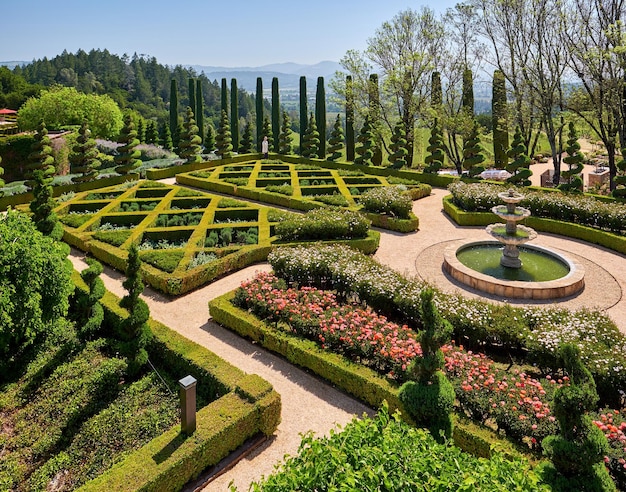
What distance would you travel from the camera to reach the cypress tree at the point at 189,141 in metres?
27.0

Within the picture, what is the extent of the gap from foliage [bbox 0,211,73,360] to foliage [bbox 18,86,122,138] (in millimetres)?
34061

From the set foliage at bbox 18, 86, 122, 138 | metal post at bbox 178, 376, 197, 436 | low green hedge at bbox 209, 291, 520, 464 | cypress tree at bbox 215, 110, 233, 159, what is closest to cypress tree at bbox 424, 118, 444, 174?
cypress tree at bbox 215, 110, 233, 159

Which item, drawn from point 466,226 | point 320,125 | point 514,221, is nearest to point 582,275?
point 514,221

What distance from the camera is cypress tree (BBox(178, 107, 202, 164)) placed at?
1064 inches

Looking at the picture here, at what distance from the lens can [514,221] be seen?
1199 centimetres

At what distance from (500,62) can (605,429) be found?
2516 centimetres

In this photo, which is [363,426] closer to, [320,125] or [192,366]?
[192,366]

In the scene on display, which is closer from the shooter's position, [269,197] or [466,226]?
[466,226]

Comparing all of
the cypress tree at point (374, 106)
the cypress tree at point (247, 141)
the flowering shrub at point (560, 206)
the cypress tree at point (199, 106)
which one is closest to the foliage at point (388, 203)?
the flowering shrub at point (560, 206)

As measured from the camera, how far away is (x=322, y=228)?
44.2 feet

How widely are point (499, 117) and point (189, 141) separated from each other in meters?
20.2

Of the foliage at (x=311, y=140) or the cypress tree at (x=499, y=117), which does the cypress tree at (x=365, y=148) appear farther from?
the cypress tree at (x=499, y=117)

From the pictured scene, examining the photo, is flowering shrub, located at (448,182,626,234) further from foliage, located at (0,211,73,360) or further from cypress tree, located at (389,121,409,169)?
foliage, located at (0,211,73,360)

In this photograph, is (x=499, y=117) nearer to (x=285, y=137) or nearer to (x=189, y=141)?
(x=285, y=137)
